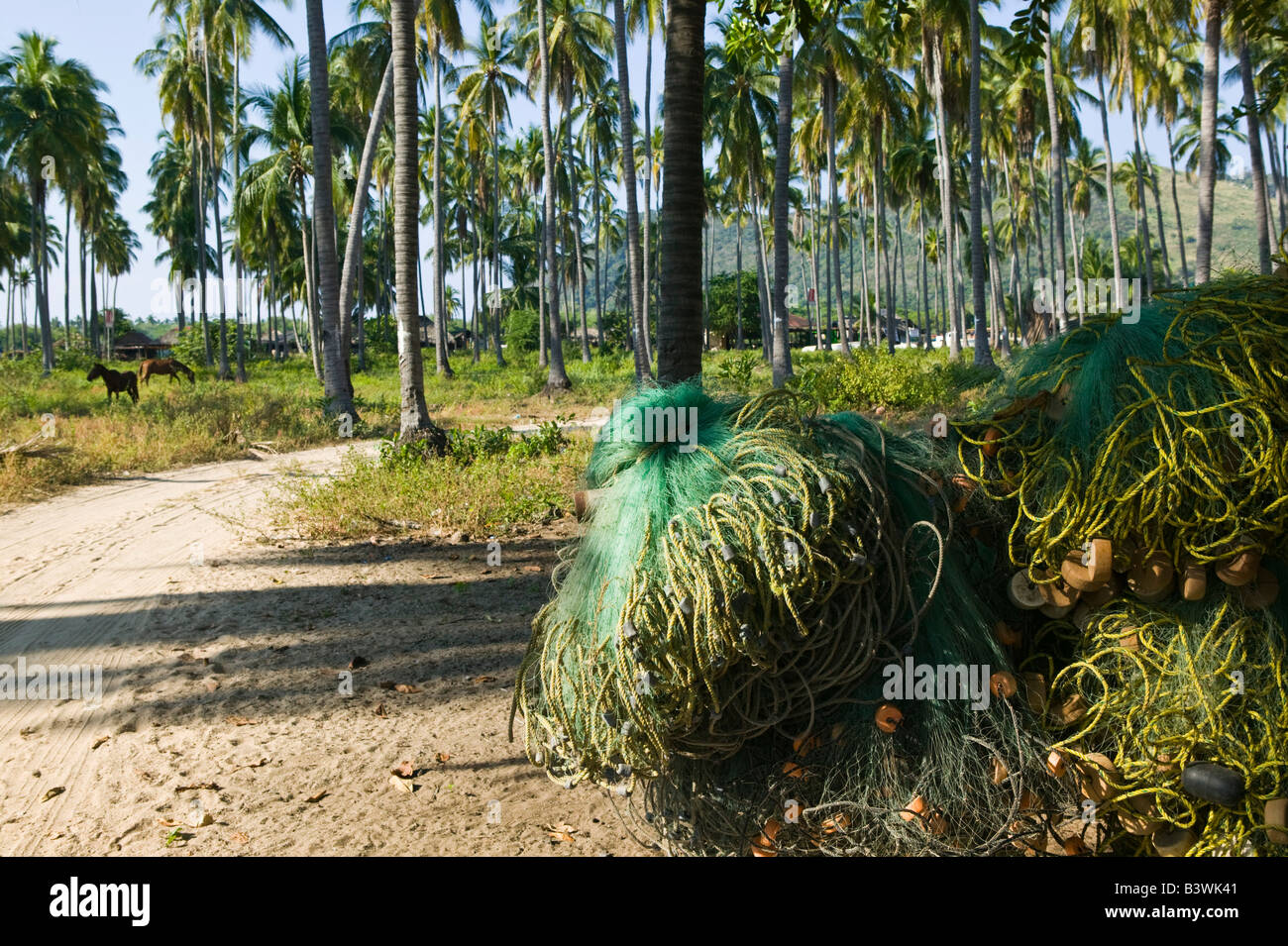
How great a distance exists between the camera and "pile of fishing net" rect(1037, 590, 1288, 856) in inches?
105

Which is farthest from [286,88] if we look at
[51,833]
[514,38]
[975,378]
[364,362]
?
[51,833]

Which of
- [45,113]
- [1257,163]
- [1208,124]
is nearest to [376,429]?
[1208,124]

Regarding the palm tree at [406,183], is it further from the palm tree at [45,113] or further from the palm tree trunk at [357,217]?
the palm tree at [45,113]

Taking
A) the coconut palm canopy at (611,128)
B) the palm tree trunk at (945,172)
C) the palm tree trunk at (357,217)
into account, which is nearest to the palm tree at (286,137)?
the coconut palm canopy at (611,128)

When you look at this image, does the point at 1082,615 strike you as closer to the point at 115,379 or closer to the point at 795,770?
the point at 795,770

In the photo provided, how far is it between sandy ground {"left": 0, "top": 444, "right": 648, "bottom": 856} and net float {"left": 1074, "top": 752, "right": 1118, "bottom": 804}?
1595 mm

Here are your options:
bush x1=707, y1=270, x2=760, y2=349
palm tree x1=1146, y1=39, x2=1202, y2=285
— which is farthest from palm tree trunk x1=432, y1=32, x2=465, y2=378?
bush x1=707, y1=270, x2=760, y2=349

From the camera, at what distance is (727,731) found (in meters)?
2.92

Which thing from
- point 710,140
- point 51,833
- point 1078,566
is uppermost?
point 710,140

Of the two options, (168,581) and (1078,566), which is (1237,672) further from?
(168,581)

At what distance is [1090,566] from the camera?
2.84 metres

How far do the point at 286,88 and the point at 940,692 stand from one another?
39483mm

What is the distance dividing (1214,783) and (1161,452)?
0.98 metres

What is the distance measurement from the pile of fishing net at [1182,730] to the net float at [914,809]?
0.48 m
